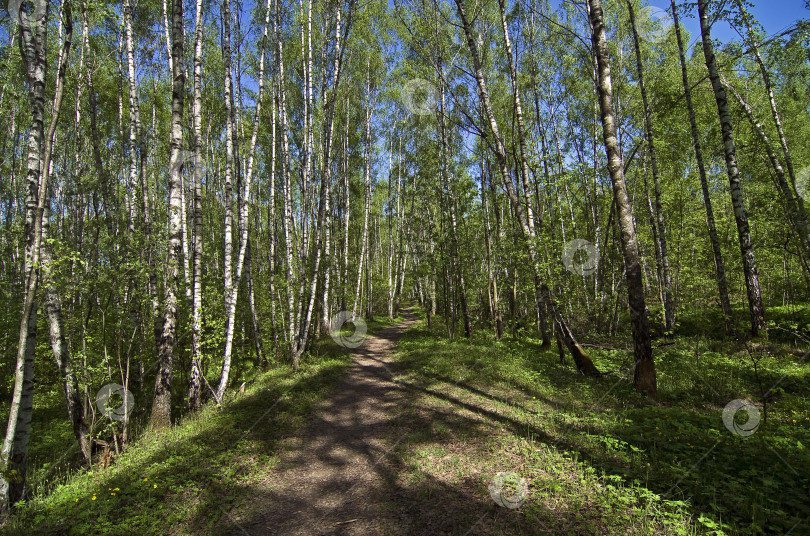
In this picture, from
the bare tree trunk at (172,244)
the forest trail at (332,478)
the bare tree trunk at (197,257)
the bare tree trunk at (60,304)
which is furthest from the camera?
the bare tree trunk at (197,257)

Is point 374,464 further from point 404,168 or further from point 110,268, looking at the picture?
point 404,168

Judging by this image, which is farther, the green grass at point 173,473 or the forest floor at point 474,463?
the green grass at point 173,473

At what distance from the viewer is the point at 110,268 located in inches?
277

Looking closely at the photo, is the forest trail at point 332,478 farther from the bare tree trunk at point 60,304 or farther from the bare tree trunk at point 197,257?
the bare tree trunk at point 60,304

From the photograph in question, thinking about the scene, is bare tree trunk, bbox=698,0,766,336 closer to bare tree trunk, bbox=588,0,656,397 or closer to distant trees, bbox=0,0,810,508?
distant trees, bbox=0,0,810,508

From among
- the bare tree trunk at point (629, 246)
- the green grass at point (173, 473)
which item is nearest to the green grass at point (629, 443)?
the bare tree trunk at point (629, 246)

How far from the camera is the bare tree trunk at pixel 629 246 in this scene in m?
6.63

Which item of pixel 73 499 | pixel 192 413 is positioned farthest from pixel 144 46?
pixel 73 499

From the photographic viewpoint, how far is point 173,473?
5066 millimetres

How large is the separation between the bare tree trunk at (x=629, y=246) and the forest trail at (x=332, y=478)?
4.90 metres

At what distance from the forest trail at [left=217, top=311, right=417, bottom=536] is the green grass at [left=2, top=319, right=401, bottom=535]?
0.99 feet

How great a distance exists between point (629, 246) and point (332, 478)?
6573 millimetres

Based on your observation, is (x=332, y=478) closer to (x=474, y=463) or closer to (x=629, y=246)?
(x=474, y=463)

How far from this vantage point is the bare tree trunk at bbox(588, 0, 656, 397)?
6.63m
